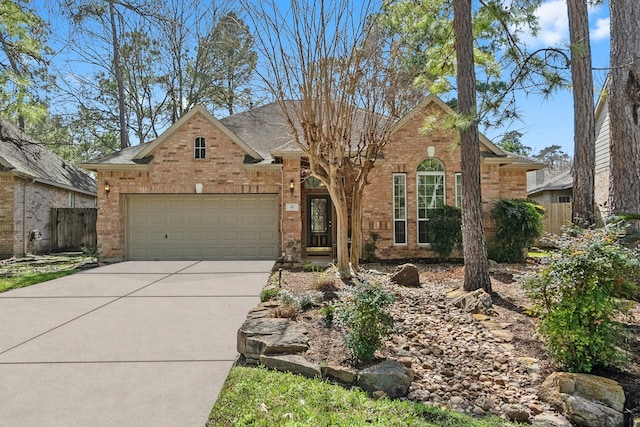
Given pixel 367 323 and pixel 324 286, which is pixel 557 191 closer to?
pixel 324 286

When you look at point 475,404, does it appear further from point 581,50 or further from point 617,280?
point 581,50

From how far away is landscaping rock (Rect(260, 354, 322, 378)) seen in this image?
4047 millimetres

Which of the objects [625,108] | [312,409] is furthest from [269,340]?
[625,108]

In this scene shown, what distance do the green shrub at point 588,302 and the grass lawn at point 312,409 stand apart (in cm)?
119

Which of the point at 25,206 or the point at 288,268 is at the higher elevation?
the point at 25,206

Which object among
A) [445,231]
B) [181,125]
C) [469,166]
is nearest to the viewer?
[469,166]

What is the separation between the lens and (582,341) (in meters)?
3.80

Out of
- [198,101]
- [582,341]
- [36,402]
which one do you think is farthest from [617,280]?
[198,101]

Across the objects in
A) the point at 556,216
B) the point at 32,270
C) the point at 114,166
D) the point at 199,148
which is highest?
the point at 199,148

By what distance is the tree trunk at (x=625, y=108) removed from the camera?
6.43 metres

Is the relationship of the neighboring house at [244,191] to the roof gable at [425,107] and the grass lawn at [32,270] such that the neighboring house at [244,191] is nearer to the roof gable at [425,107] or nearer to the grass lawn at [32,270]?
the roof gable at [425,107]

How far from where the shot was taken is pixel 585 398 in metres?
3.56

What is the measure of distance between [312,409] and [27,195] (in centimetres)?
1706

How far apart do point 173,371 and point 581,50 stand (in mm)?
7451
